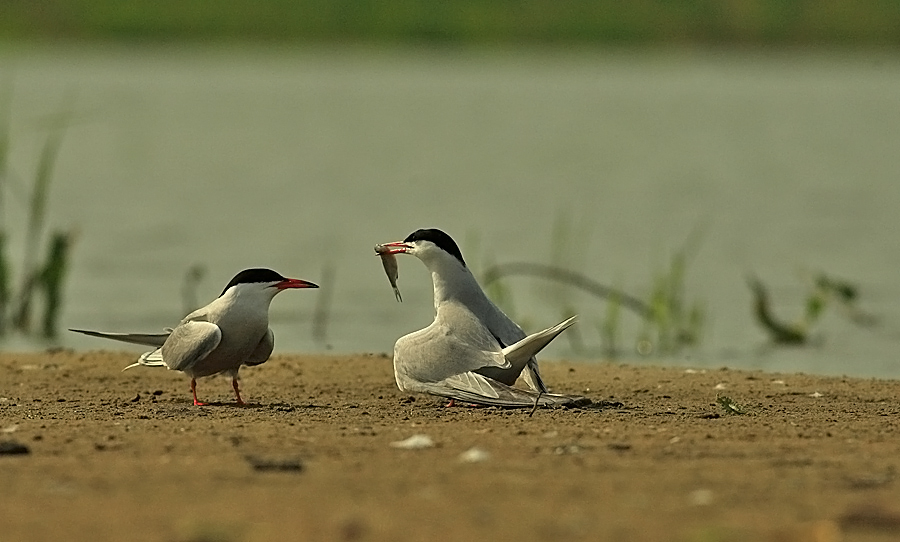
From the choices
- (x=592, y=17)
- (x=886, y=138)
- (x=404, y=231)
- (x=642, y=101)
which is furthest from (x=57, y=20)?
(x=404, y=231)

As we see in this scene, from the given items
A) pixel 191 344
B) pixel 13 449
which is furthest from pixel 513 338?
pixel 13 449

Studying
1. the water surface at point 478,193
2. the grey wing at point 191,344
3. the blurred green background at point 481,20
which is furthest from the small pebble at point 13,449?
the blurred green background at point 481,20

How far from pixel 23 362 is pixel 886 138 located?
28.2 m

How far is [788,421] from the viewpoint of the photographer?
22.4ft

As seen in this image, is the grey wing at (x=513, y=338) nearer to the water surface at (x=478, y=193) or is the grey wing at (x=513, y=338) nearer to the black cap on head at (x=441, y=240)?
the black cap on head at (x=441, y=240)

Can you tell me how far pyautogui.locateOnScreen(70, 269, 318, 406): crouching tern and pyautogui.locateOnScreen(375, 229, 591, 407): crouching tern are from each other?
23.3 inches

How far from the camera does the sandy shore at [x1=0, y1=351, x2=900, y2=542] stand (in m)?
4.61

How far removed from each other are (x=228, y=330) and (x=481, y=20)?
57.5m

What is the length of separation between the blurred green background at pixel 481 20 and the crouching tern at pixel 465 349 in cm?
5192

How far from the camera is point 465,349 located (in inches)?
→ 289

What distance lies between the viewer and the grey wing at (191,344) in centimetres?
742

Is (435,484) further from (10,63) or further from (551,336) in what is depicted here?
(10,63)

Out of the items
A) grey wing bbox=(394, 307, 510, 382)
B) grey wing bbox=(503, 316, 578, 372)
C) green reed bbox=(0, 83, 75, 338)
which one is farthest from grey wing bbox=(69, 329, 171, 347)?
green reed bbox=(0, 83, 75, 338)

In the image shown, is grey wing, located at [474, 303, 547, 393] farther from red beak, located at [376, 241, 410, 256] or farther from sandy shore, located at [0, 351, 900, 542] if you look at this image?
red beak, located at [376, 241, 410, 256]
